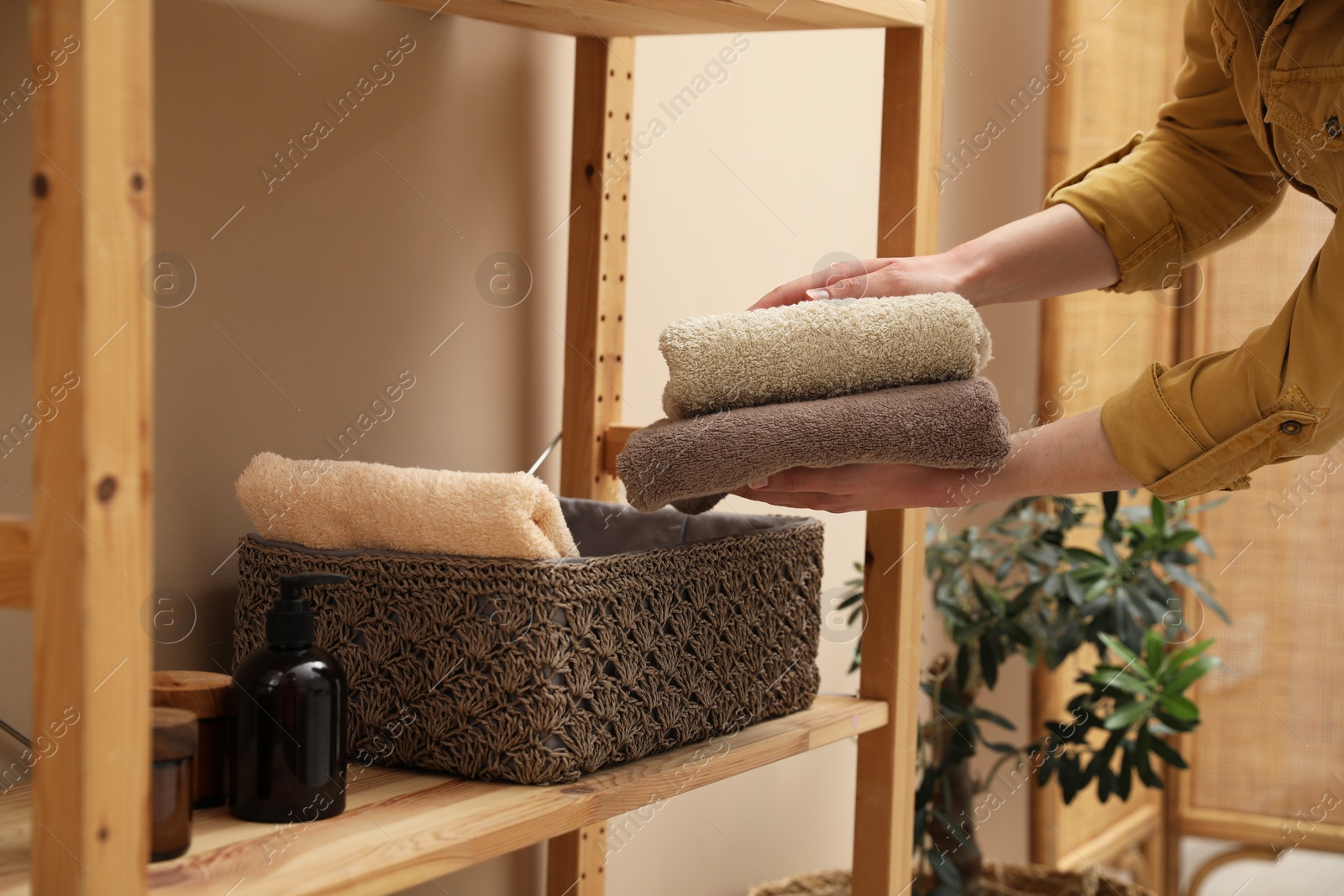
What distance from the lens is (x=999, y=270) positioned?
2.92 ft

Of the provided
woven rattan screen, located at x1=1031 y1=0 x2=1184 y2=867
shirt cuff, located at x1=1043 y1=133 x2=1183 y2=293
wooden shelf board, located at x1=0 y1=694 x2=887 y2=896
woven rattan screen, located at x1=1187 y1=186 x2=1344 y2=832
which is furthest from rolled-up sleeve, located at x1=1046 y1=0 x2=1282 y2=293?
woven rattan screen, located at x1=1187 y1=186 x2=1344 y2=832

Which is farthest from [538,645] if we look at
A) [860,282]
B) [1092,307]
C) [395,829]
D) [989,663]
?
[1092,307]

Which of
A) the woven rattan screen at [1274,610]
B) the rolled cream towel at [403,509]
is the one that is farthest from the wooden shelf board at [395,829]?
the woven rattan screen at [1274,610]

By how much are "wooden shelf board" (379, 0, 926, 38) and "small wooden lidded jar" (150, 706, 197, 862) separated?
55 cm

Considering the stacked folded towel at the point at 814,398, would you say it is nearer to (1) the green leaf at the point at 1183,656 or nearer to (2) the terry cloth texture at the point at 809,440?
(2) the terry cloth texture at the point at 809,440

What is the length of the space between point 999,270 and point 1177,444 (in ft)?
0.73

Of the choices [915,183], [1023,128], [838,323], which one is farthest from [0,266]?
[1023,128]

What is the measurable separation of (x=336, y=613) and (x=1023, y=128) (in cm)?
152

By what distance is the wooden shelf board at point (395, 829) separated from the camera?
556 millimetres

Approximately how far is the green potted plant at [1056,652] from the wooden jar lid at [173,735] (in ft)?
3.02

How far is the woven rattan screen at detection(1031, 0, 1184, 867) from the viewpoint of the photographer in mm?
1843

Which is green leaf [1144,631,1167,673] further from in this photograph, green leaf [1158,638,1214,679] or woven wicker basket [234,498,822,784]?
woven wicker basket [234,498,822,784]

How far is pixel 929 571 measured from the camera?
1588 mm

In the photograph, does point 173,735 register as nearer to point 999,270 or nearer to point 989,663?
point 999,270
